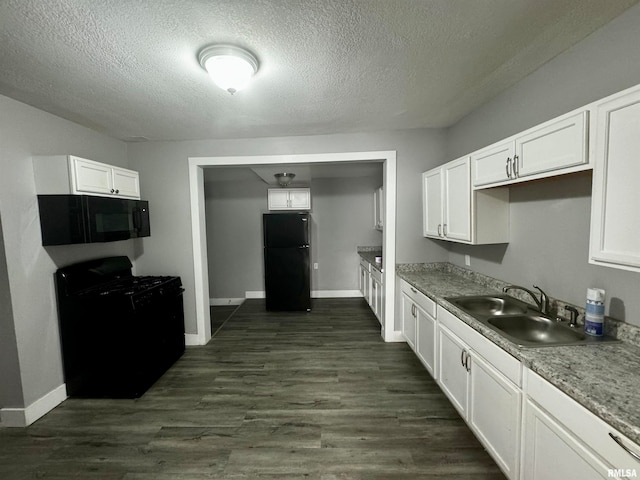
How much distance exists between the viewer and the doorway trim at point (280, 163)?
310 centimetres

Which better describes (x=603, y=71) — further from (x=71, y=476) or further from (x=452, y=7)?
(x=71, y=476)

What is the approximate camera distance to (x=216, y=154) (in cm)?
317

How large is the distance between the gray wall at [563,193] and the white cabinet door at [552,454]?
2.41ft

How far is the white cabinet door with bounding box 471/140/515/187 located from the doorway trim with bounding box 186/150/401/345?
1131 millimetres

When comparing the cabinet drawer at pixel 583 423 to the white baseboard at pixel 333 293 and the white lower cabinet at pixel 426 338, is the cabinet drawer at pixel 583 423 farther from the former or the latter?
the white baseboard at pixel 333 293

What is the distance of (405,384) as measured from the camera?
7.99 ft

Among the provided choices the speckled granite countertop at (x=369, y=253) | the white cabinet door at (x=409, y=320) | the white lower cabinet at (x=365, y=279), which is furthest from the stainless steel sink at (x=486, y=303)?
the white lower cabinet at (x=365, y=279)

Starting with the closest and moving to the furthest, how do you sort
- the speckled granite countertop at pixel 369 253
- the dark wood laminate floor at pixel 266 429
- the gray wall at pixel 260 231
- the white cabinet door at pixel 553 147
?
the white cabinet door at pixel 553 147 < the dark wood laminate floor at pixel 266 429 < the speckled granite countertop at pixel 369 253 < the gray wall at pixel 260 231

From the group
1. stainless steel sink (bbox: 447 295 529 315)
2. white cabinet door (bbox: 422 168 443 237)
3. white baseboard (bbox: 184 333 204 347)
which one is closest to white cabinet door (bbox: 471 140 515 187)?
white cabinet door (bbox: 422 168 443 237)

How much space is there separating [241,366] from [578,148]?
3.19 meters

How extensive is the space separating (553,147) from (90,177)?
3462 millimetres

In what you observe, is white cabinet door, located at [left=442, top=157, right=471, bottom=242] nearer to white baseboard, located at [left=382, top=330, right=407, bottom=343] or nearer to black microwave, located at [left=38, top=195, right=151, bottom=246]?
white baseboard, located at [left=382, top=330, right=407, bottom=343]

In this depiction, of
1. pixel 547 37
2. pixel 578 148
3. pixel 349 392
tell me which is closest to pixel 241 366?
pixel 349 392

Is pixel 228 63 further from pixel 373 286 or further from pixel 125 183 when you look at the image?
pixel 373 286
